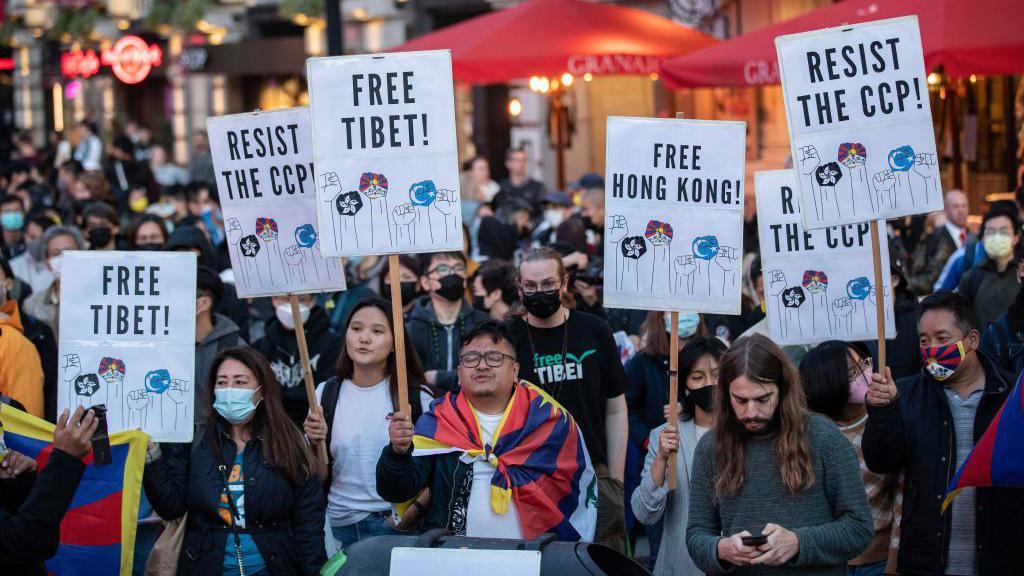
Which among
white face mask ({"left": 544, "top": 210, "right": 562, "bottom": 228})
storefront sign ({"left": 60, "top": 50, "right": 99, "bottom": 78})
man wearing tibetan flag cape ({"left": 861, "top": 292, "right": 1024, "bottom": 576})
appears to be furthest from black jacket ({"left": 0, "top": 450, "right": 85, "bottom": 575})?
storefront sign ({"left": 60, "top": 50, "right": 99, "bottom": 78})

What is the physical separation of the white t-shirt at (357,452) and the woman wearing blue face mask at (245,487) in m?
0.40

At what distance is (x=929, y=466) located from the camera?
5.59 meters

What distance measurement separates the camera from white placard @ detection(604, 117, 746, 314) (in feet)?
20.7

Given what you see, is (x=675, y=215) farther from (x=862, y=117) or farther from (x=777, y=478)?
(x=777, y=478)

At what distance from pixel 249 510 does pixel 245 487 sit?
3.7 inches

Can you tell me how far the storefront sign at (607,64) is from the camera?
46.6ft

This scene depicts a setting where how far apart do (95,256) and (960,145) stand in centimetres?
884

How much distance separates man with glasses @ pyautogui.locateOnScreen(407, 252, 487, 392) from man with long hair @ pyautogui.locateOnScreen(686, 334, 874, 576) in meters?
3.43

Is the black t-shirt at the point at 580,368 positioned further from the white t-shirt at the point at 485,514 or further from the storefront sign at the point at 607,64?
the storefront sign at the point at 607,64

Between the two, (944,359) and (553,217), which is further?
(553,217)

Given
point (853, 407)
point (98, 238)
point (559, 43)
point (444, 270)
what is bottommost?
point (853, 407)

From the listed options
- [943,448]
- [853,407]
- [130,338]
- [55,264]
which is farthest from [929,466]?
[55,264]

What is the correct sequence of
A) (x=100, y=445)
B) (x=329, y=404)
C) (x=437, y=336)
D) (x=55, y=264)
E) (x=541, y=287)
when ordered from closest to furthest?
(x=100, y=445) < (x=329, y=404) < (x=541, y=287) < (x=437, y=336) < (x=55, y=264)

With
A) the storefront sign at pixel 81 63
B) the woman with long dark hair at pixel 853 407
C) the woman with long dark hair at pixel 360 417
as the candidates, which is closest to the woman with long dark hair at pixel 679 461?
the woman with long dark hair at pixel 853 407
